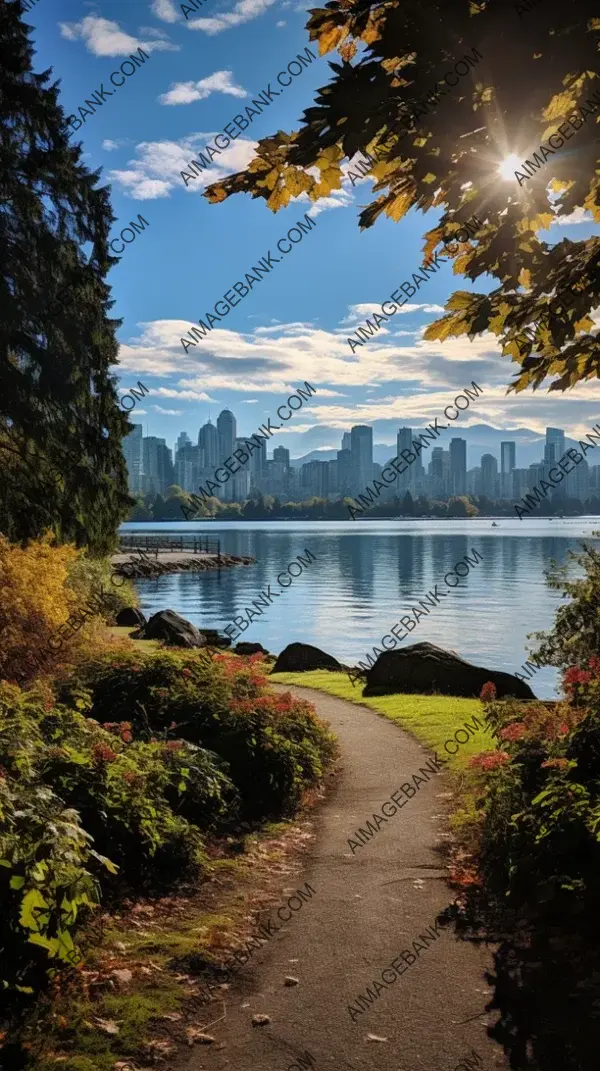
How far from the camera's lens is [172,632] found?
27.1 metres

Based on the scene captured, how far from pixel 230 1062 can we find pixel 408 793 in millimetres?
6034

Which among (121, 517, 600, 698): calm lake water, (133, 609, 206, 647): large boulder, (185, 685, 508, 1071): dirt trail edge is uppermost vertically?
(185, 685, 508, 1071): dirt trail edge

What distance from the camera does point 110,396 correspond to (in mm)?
22297

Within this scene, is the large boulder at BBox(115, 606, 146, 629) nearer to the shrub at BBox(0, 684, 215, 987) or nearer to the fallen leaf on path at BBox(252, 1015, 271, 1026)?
the shrub at BBox(0, 684, 215, 987)

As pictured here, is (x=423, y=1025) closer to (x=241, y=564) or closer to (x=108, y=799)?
(x=108, y=799)

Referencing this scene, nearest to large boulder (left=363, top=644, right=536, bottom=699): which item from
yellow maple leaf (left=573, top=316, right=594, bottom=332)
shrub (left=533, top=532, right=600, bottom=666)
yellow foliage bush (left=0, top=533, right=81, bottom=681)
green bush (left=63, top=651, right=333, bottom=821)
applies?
shrub (left=533, top=532, right=600, bottom=666)

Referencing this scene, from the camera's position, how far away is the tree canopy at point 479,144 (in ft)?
10.7

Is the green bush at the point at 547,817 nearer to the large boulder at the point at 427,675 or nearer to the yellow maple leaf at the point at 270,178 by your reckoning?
the yellow maple leaf at the point at 270,178

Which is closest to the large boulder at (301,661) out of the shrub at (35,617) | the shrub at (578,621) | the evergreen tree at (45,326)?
the evergreen tree at (45,326)

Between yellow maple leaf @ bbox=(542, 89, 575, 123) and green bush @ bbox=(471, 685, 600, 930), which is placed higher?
yellow maple leaf @ bbox=(542, 89, 575, 123)

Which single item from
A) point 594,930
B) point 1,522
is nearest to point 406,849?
point 594,930

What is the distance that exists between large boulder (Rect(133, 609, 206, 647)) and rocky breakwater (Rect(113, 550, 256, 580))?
4261cm

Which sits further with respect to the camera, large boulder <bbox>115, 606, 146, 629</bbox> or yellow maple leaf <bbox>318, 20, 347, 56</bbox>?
large boulder <bbox>115, 606, 146, 629</bbox>

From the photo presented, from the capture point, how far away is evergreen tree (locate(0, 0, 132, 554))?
18984 millimetres
